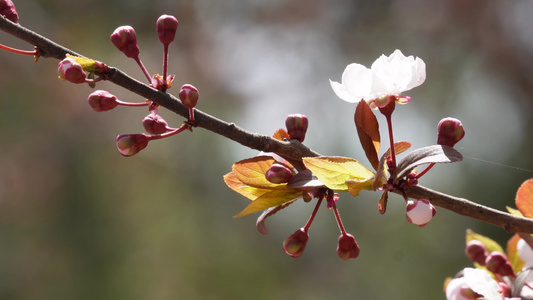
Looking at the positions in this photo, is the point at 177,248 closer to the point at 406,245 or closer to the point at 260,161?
the point at 406,245

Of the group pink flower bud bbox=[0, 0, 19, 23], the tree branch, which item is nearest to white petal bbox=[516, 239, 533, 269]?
the tree branch

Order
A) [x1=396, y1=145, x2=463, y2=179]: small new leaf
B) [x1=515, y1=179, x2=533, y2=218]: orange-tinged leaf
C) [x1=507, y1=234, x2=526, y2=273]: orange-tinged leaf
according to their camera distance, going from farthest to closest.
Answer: [x1=507, y1=234, x2=526, y2=273]: orange-tinged leaf < [x1=515, y1=179, x2=533, y2=218]: orange-tinged leaf < [x1=396, y1=145, x2=463, y2=179]: small new leaf

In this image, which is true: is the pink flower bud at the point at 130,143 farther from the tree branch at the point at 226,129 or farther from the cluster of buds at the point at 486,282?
the cluster of buds at the point at 486,282

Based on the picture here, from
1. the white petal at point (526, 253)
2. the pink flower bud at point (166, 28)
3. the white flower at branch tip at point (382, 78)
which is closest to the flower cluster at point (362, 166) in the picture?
the white flower at branch tip at point (382, 78)

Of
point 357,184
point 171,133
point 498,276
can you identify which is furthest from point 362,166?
point 498,276

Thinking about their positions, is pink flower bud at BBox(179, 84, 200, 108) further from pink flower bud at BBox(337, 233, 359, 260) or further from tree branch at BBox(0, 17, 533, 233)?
pink flower bud at BBox(337, 233, 359, 260)
